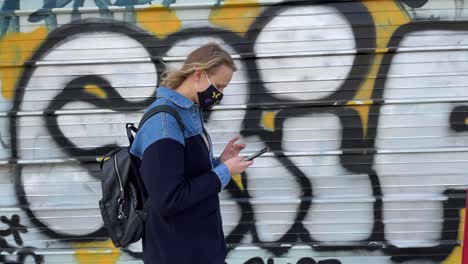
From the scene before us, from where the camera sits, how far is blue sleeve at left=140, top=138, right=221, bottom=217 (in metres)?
1.69

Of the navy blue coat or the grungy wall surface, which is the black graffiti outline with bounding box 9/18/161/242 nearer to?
the grungy wall surface

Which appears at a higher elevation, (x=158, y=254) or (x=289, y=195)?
(x=158, y=254)

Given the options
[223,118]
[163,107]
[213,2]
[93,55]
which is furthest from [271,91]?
Answer: [163,107]

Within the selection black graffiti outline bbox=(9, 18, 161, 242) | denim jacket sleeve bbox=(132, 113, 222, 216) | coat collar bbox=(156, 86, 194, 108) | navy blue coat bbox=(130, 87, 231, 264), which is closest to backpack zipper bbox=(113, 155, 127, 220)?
navy blue coat bbox=(130, 87, 231, 264)

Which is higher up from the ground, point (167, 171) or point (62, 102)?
point (167, 171)

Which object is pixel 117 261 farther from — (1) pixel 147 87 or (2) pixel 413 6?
(2) pixel 413 6

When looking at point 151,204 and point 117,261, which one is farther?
point 117,261

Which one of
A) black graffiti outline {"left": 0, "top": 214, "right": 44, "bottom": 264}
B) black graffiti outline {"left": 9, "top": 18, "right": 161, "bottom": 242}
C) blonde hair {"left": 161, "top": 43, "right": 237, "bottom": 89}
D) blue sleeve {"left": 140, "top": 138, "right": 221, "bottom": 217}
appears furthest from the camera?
black graffiti outline {"left": 0, "top": 214, "right": 44, "bottom": 264}

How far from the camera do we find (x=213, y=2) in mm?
2836

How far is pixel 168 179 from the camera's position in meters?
1.69

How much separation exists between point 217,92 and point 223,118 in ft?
3.66

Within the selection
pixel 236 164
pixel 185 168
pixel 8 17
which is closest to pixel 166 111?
pixel 185 168

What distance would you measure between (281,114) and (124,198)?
1.25 metres

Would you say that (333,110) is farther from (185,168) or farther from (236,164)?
(185,168)
